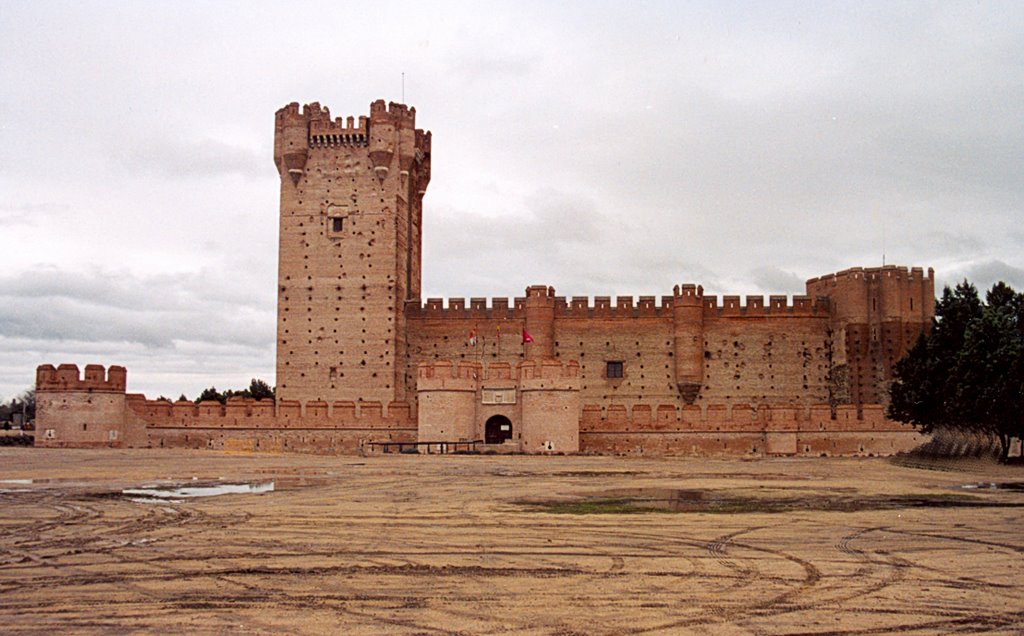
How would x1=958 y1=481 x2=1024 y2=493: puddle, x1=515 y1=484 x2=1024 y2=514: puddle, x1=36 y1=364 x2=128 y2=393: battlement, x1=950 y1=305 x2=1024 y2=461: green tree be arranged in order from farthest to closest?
x1=36 y1=364 x2=128 y2=393: battlement < x1=950 y1=305 x2=1024 y2=461: green tree < x1=958 y1=481 x2=1024 y2=493: puddle < x1=515 y1=484 x2=1024 y2=514: puddle

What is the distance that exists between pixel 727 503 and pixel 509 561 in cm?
608

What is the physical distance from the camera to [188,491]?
15.3 m

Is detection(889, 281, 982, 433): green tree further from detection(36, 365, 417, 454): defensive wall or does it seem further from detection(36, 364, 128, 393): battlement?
detection(36, 364, 128, 393): battlement

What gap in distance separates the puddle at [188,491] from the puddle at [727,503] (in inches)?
182

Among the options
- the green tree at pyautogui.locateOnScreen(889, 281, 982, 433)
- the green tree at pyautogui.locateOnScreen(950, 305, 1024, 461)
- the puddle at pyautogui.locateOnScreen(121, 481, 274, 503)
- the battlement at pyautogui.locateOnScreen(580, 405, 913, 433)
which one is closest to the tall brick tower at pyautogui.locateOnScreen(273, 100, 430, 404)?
the battlement at pyautogui.locateOnScreen(580, 405, 913, 433)

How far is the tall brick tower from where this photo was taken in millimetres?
38375

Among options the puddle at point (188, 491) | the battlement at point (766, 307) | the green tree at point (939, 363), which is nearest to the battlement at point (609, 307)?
the battlement at point (766, 307)

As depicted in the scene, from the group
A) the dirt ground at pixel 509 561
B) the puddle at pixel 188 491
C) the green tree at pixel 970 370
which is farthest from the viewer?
the green tree at pixel 970 370

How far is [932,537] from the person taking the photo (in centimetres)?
1034

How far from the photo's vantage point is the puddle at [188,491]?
46.0 ft

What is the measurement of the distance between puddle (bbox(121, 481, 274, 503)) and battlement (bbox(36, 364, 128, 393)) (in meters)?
16.7

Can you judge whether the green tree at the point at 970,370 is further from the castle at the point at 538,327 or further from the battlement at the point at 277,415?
the battlement at the point at 277,415

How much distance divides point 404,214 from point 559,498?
27177 mm

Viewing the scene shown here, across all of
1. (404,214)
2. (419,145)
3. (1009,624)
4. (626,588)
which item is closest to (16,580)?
(626,588)
